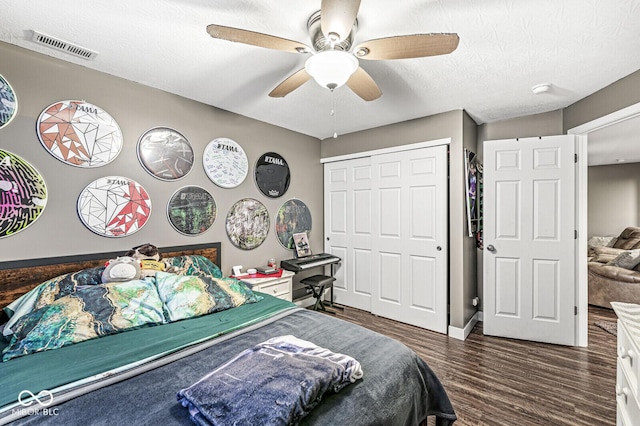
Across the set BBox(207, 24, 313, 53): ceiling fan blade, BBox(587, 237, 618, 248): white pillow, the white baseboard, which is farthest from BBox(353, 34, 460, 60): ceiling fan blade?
BBox(587, 237, 618, 248): white pillow

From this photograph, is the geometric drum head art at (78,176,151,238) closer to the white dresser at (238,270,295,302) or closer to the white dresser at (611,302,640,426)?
the white dresser at (238,270,295,302)

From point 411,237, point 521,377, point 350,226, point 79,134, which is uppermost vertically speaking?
point 79,134

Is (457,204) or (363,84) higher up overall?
(363,84)

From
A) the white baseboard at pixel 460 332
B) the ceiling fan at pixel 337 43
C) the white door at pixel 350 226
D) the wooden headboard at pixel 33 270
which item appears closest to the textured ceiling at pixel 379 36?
the ceiling fan at pixel 337 43

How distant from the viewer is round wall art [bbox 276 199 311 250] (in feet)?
12.0

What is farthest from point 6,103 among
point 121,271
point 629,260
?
point 629,260

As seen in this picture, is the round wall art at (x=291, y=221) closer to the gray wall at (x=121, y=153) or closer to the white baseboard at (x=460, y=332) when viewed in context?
the gray wall at (x=121, y=153)

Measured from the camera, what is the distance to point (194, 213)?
2.79m

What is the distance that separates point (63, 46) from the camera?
1.87 meters

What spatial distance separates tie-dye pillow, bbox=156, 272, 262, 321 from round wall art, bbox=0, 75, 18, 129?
4.65 ft

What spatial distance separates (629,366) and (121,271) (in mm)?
2888

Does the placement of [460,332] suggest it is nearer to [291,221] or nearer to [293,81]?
[291,221]

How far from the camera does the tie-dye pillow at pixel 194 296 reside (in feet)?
6.04

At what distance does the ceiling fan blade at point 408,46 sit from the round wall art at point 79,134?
2.06 metres
